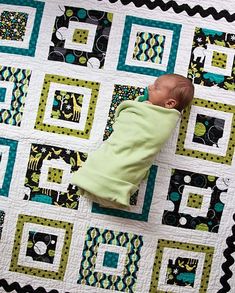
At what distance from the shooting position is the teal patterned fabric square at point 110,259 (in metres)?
1.42

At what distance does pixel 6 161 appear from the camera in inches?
55.7

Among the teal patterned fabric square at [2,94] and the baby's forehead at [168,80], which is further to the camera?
the teal patterned fabric square at [2,94]

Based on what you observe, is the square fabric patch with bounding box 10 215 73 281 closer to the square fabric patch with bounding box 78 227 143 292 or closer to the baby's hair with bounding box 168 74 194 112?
the square fabric patch with bounding box 78 227 143 292

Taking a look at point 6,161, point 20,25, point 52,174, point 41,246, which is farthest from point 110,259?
point 20,25

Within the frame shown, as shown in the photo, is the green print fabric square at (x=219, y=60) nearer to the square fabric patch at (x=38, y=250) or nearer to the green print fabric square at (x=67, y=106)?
the green print fabric square at (x=67, y=106)

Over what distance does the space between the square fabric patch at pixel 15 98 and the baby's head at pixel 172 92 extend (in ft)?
1.34

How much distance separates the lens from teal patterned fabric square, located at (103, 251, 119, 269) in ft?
4.65

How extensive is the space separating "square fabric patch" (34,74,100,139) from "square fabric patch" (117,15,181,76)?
136 millimetres

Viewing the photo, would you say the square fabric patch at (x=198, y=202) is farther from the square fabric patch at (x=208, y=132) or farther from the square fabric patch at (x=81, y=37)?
the square fabric patch at (x=81, y=37)

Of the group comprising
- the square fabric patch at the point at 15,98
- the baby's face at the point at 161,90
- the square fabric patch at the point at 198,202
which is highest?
the baby's face at the point at 161,90

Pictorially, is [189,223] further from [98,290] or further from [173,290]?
[98,290]

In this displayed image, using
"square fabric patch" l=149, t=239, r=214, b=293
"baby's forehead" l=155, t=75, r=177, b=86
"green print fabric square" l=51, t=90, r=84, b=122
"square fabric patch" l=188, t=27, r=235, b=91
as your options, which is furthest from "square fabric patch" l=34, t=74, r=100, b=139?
"square fabric patch" l=149, t=239, r=214, b=293

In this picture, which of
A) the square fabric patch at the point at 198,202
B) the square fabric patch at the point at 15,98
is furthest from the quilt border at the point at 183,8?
the square fabric patch at the point at 198,202

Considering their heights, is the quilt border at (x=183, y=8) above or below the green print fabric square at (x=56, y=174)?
above
